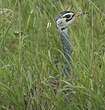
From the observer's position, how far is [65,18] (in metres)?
3.04

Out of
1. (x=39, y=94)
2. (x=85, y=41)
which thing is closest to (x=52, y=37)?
(x=85, y=41)

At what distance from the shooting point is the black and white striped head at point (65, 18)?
2.93m

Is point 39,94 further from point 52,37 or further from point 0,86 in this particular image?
point 52,37

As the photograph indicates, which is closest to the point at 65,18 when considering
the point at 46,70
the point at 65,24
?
the point at 65,24

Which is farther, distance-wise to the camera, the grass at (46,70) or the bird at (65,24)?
the bird at (65,24)

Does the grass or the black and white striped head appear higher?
the black and white striped head

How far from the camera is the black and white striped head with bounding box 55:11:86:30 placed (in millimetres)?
2932

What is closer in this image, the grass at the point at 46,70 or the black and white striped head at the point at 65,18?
the grass at the point at 46,70

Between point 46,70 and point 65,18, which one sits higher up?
point 65,18

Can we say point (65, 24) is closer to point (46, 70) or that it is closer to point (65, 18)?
point (65, 18)

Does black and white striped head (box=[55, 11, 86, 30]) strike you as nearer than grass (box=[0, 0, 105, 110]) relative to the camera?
No

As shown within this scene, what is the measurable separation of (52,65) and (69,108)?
53 cm

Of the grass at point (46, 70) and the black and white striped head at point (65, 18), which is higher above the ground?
the black and white striped head at point (65, 18)

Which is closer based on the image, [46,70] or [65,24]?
[46,70]
